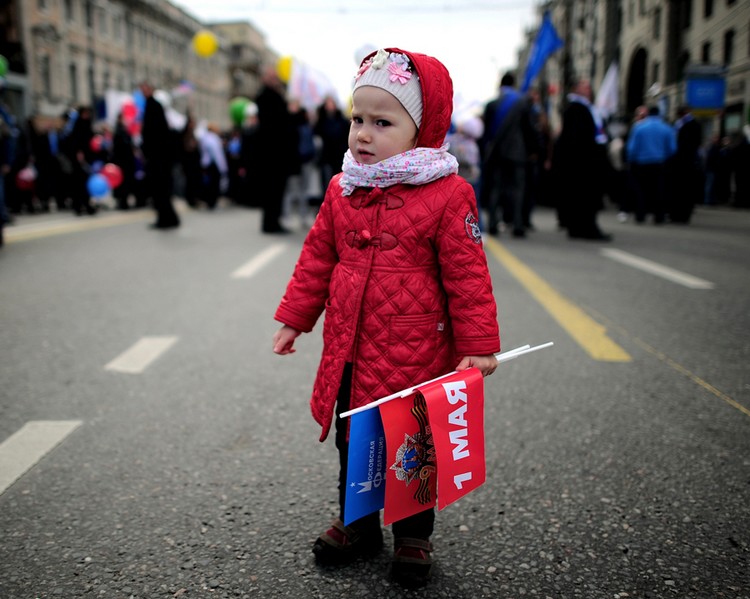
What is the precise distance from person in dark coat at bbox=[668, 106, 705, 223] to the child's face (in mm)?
12009

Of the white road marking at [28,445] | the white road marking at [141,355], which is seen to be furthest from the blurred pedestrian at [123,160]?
the white road marking at [28,445]

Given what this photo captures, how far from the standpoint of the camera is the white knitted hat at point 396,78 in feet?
6.21

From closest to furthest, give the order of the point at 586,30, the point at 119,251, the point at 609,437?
the point at 609,437 → the point at 119,251 → the point at 586,30

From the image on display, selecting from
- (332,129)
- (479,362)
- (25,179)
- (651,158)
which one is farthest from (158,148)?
(479,362)

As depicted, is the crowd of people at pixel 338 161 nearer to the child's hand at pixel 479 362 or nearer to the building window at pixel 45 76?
the child's hand at pixel 479 362

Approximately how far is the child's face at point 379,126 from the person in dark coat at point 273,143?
8330mm

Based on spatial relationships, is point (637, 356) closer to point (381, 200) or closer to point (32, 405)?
point (381, 200)

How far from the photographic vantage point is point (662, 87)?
31766 mm

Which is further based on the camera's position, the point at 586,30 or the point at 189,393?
the point at 586,30

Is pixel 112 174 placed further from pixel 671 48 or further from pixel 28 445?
pixel 671 48

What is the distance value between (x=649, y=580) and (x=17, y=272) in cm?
658

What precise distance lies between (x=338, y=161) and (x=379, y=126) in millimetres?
9669

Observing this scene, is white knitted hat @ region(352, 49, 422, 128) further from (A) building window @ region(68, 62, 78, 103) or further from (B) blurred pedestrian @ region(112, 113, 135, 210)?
(A) building window @ region(68, 62, 78, 103)

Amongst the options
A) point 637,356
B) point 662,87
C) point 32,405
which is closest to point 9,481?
point 32,405
